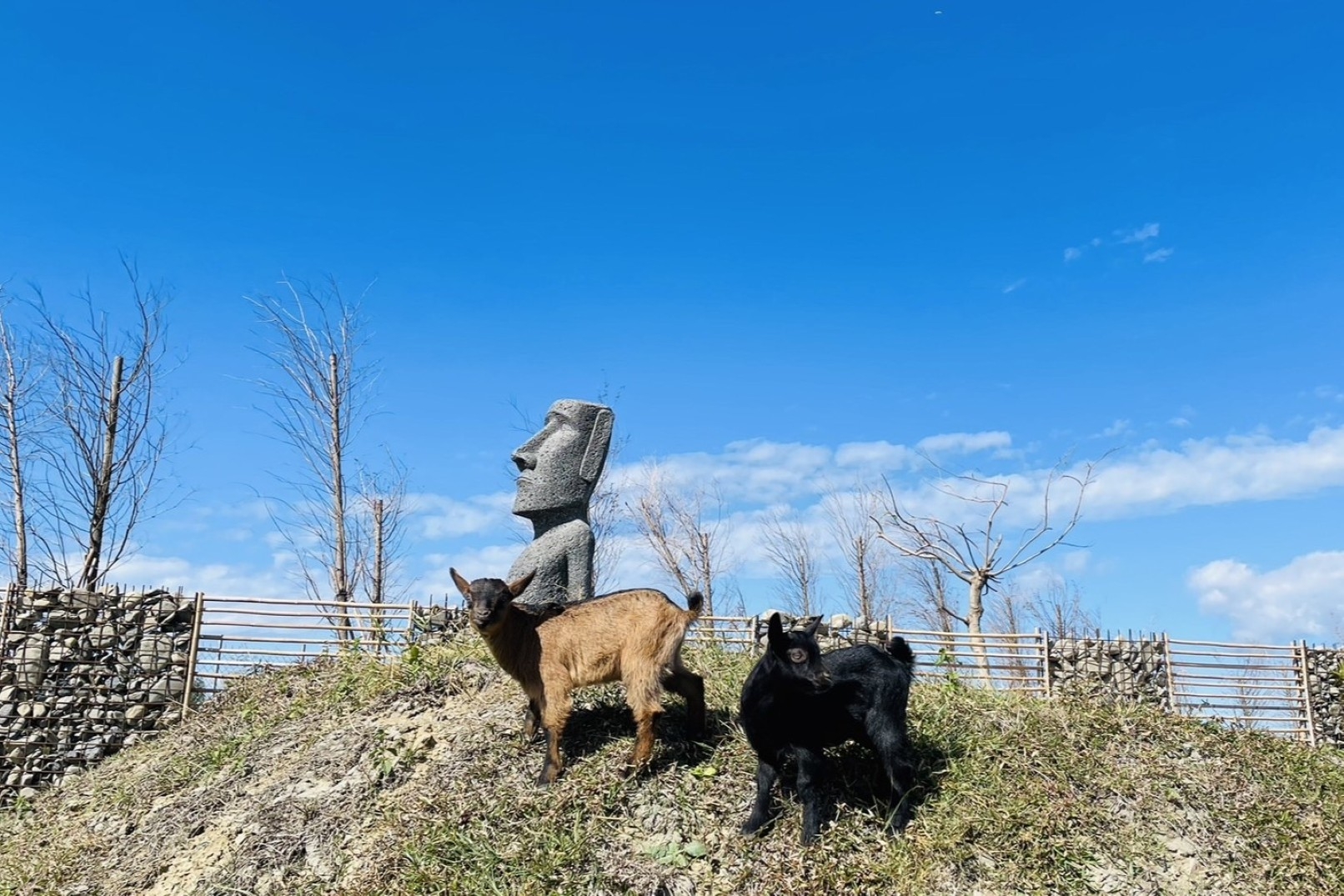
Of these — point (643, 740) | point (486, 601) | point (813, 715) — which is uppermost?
point (486, 601)

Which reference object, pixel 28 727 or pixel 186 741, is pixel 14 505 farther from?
pixel 186 741

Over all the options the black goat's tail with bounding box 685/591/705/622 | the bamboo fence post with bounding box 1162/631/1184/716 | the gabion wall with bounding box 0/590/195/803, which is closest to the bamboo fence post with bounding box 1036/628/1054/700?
the bamboo fence post with bounding box 1162/631/1184/716

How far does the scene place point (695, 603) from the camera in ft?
23.1

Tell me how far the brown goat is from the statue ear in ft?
9.57

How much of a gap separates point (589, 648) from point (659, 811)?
3.75ft

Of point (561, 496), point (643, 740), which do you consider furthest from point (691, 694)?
point (561, 496)

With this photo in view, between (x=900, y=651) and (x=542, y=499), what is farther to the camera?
(x=542, y=499)

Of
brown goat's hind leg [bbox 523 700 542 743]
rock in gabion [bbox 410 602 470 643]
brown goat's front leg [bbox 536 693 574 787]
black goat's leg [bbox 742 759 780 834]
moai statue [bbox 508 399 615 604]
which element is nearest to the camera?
black goat's leg [bbox 742 759 780 834]

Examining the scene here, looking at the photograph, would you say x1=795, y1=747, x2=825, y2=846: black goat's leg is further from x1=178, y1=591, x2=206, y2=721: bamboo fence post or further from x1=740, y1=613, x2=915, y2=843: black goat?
x1=178, y1=591, x2=206, y2=721: bamboo fence post

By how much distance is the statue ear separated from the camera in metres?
10.3

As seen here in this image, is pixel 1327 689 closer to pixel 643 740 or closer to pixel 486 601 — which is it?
pixel 643 740

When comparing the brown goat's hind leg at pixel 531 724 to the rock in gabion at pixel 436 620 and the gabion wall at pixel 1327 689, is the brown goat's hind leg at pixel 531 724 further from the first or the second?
the gabion wall at pixel 1327 689

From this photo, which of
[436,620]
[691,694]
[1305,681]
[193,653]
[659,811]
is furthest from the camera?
[1305,681]

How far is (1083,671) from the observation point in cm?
1684
